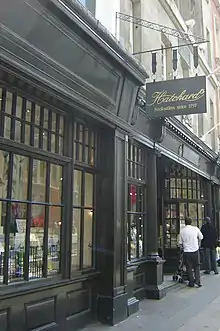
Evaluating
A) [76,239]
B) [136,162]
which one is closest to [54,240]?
[76,239]

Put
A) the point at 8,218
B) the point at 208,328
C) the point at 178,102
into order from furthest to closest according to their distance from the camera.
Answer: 1. the point at 178,102
2. the point at 208,328
3. the point at 8,218

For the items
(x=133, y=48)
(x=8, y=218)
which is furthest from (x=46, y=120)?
(x=133, y=48)

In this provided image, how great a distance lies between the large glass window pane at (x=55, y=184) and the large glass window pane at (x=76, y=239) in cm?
53

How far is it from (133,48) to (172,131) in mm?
2569

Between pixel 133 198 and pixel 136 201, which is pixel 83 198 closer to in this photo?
pixel 133 198

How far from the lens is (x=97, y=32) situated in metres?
6.28

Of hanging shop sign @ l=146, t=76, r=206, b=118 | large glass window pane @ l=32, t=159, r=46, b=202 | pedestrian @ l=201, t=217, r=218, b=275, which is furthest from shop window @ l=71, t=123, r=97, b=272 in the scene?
pedestrian @ l=201, t=217, r=218, b=275

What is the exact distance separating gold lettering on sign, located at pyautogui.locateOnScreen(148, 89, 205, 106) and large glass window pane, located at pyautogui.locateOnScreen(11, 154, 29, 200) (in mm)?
4020

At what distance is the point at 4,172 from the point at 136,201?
463 centimetres

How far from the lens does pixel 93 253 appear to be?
7434 millimetres

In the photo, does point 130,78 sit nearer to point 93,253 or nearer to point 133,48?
point 133,48

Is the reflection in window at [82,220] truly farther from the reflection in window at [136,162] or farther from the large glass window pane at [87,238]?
the reflection in window at [136,162]

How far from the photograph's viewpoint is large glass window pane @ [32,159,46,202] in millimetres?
6100

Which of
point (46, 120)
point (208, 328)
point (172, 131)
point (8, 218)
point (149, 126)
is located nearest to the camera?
point (8, 218)
